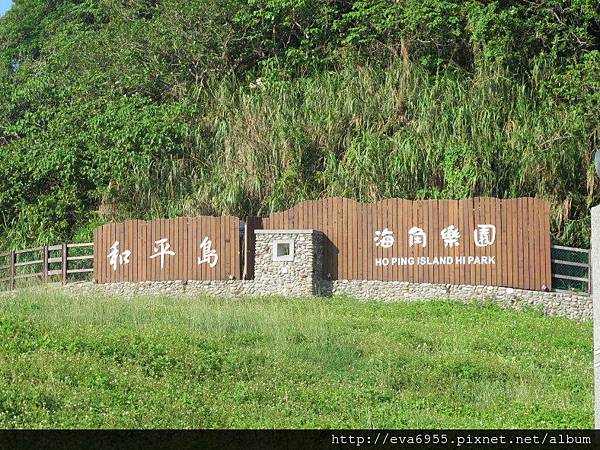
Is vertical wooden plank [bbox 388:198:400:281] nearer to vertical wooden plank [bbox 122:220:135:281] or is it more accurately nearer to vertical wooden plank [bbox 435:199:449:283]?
vertical wooden plank [bbox 435:199:449:283]

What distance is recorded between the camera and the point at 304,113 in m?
28.9

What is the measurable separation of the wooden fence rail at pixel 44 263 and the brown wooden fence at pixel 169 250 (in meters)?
0.69

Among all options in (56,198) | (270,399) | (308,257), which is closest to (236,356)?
(270,399)

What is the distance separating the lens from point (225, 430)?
10008mm

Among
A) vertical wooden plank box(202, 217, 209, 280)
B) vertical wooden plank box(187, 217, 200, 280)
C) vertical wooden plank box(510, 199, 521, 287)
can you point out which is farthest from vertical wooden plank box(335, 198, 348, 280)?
vertical wooden plank box(510, 199, 521, 287)

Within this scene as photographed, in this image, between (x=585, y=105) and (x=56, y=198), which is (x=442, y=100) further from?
(x=56, y=198)

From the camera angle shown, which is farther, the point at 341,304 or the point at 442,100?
the point at 442,100

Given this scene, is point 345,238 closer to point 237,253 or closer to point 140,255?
point 237,253

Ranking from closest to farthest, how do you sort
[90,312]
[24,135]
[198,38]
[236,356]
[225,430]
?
1. [225,430]
2. [236,356]
3. [90,312]
4. [198,38]
5. [24,135]

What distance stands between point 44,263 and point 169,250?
4.28 metres

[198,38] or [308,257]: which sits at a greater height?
[198,38]

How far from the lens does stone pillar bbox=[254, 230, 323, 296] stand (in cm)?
2364

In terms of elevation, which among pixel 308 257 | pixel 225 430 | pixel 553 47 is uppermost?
pixel 553 47

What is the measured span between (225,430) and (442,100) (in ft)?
64.1
